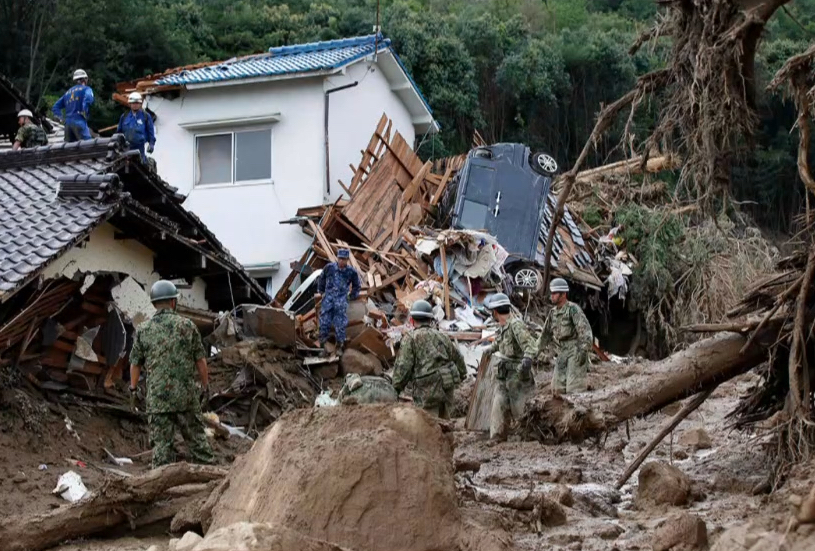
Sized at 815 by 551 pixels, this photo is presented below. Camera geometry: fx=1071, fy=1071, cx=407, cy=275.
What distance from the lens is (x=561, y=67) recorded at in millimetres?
32250

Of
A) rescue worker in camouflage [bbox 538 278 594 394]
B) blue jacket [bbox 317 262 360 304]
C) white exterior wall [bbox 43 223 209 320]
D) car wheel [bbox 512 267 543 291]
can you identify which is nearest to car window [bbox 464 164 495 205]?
car wheel [bbox 512 267 543 291]

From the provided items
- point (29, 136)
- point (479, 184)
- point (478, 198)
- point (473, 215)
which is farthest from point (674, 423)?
point (479, 184)

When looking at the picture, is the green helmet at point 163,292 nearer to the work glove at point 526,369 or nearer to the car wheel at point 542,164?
the work glove at point 526,369

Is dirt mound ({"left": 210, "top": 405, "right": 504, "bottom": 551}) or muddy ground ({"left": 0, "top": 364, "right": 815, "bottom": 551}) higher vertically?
dirt mound ({"left": 210, "top": 405, "right": 504, "bottom": 551})

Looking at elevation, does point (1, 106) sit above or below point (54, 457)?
above

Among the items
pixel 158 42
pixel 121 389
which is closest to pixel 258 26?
pixel 158 42

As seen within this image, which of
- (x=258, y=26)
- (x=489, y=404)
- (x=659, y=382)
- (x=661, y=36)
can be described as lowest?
(x=489, y=404)

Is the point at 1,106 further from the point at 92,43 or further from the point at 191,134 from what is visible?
the point at 92,43

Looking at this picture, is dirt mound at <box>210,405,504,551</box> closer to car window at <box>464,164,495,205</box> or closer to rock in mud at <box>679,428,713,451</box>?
rock in mud at <box>679,428,713,451</box>

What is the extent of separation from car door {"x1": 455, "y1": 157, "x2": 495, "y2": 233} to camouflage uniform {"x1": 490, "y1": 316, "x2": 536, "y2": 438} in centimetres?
896

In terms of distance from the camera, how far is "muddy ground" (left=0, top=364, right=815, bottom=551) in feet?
22.3

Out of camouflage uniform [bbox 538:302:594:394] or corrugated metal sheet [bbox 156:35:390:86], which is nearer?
camouflage uniform [bbox 538:302:594:394]

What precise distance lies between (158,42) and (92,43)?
189 centimetres

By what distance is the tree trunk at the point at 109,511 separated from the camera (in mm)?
6754
